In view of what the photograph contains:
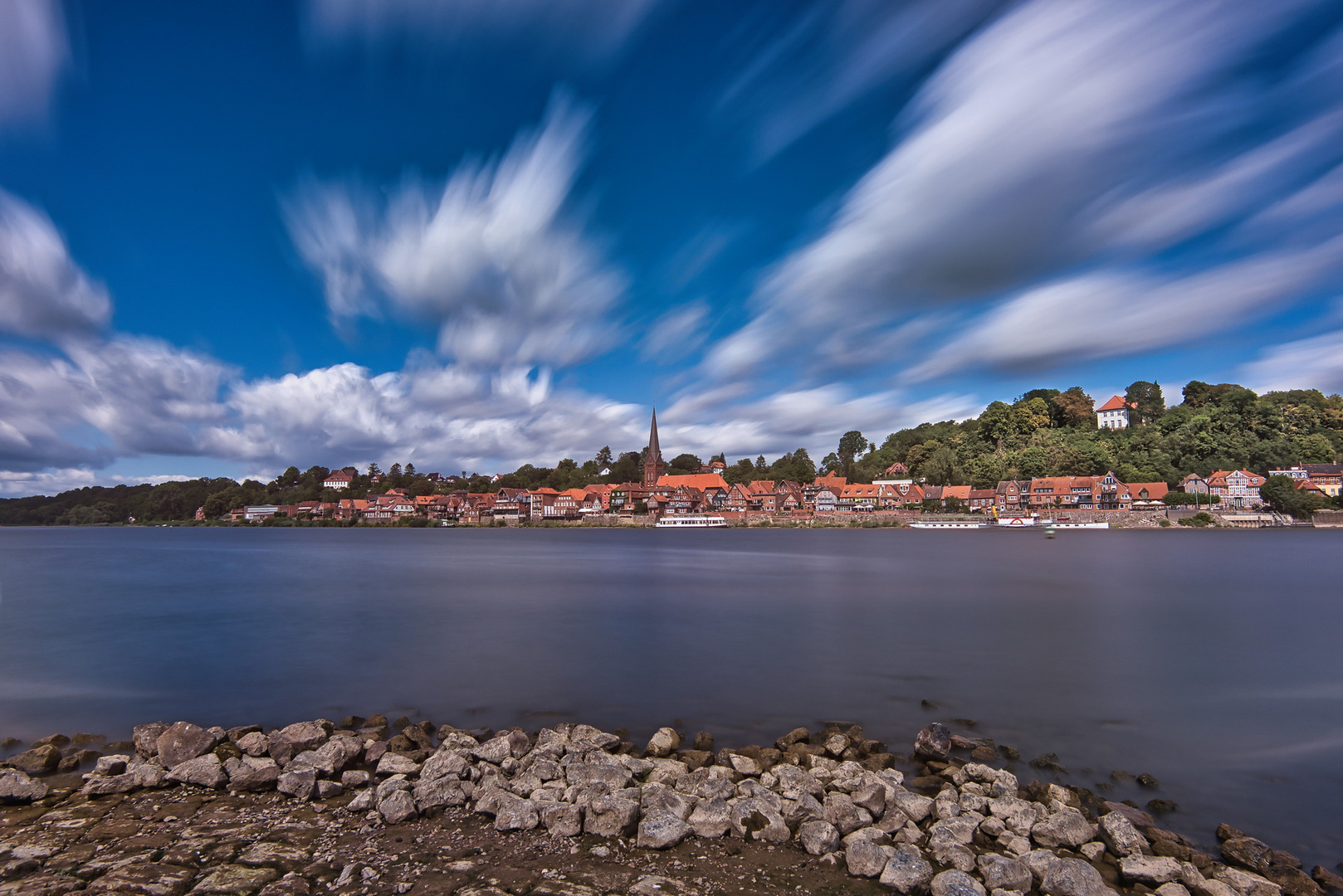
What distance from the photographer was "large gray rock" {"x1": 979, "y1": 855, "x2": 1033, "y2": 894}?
4.41m

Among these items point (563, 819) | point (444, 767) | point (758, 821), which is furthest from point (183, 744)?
point (758, 821)

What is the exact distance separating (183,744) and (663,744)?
498cm

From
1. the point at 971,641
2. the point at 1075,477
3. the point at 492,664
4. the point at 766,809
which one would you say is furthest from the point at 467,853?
the point at 1075,477

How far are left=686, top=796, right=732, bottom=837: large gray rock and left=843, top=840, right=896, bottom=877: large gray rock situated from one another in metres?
0.95

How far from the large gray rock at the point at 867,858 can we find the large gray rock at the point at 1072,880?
1008 millimetres

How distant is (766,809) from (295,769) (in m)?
4.43

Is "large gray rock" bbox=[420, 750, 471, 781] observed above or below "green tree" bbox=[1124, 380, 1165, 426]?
below

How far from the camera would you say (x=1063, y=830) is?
16.7ft

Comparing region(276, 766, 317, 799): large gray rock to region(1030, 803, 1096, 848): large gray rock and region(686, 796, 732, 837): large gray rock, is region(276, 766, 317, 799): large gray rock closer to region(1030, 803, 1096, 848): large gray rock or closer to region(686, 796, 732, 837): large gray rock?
region(686, 796, 732, 837): large gray rock

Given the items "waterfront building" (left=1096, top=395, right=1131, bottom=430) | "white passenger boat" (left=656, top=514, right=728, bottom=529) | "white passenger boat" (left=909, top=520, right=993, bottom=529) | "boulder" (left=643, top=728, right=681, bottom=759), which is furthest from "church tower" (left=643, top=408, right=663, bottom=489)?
"boulder" (left=643, top=728, right=681, bottom=759)

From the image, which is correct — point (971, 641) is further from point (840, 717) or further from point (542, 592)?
point (542, 592)

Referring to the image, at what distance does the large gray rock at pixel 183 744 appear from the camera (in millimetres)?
6617

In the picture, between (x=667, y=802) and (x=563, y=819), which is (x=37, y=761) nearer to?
(x=563, y=819)

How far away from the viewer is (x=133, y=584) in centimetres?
2791
